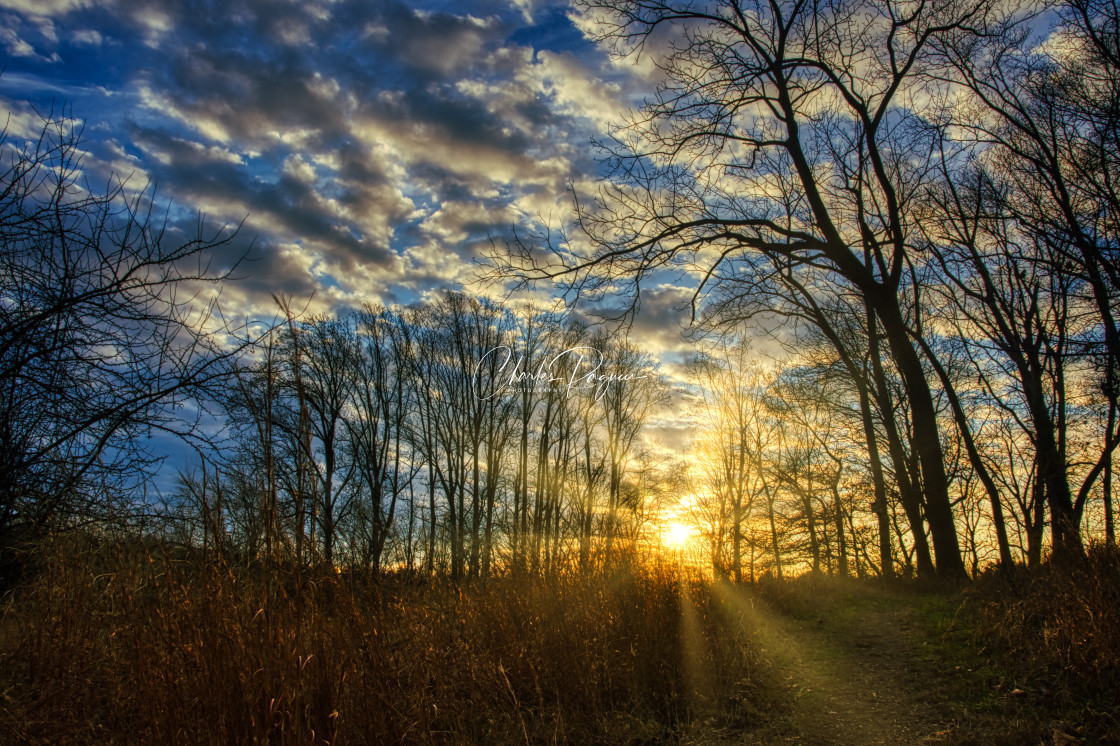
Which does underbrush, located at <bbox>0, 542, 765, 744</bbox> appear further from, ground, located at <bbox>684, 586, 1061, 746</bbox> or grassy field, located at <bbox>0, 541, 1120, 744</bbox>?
ground, located at <bbox>684, 586, 1061, 746</bbox>

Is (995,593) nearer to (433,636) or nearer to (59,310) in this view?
(433,636)

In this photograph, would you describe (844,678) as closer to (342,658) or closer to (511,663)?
(511,663)

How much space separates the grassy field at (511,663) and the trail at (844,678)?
3 centimetres

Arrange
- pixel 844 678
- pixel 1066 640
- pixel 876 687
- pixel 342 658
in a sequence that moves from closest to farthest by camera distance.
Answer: pixel 342 658 → pixel 1066 640 → pixel 876 687 → pixel 844 678

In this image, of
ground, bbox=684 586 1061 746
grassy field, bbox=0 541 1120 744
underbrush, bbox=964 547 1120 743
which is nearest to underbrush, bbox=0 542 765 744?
grassy field, bbox=0 541 1120 744

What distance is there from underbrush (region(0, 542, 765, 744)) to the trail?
40 cm

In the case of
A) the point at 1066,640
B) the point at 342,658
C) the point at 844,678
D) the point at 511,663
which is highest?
the point at 342,658

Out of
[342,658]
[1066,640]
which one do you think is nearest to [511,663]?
[342,658]

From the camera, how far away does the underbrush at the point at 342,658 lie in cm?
233

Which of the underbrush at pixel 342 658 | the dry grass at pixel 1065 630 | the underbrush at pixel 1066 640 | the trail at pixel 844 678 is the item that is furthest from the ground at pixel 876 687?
the underbrush at pixel 342 658

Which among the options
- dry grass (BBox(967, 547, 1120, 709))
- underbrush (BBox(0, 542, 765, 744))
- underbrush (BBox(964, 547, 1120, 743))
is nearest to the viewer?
underbrush (BBox(0, 542, 765, 744))

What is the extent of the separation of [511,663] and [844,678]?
9.40 feet

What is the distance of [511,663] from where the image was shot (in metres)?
4.29

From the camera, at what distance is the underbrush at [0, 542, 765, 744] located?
2.33 meters
